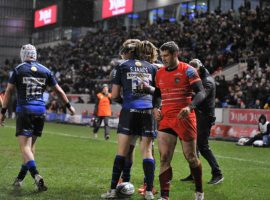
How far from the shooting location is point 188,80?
23.7ft

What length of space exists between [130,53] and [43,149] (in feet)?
26.9

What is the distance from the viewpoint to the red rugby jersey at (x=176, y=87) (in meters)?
7.23

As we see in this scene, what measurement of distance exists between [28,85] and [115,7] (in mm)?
46178

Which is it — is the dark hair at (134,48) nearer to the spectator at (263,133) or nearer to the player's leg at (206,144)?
the player's leg at (206,144)

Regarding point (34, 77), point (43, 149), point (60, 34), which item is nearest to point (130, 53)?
point (34, 77)

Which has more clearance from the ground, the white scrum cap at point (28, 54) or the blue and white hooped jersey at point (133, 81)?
the white scrum cap at point (28, 54)

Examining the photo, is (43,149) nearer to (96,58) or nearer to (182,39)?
(182,39)

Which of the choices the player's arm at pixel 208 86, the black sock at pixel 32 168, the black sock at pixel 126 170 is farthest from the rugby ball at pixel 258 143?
the black sock at pixel 32 168

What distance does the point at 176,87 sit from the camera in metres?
7.29

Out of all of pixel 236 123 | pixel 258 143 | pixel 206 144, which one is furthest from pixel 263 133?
pixel 206 144

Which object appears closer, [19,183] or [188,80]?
[188,80]

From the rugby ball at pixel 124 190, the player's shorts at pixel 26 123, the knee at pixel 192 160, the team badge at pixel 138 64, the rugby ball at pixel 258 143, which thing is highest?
the team badge at pixel 138 64

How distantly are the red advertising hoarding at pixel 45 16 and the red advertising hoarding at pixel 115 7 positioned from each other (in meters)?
12.7

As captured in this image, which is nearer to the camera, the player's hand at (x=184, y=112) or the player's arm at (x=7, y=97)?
the player's hand at (x=184, y=112)
